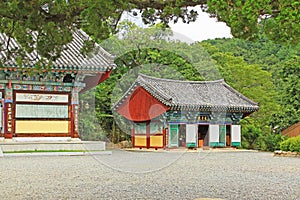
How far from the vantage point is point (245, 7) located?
12.9 feet

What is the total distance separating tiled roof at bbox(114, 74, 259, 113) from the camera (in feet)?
74.7

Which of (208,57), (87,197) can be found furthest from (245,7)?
(208,57)

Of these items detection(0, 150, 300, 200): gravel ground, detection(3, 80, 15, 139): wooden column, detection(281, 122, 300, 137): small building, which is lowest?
detection(0, 150, 300, 200): gravel ground

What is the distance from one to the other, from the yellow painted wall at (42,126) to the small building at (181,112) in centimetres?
631

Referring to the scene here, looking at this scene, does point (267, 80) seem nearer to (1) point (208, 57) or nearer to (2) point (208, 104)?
(1) point (208, 57)

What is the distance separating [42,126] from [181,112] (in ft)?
27.1

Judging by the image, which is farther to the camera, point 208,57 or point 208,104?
point 208,57

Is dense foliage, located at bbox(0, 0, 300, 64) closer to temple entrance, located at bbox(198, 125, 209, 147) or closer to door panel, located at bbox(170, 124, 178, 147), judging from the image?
door panel, located at bbox(170, 124, 178, 147)

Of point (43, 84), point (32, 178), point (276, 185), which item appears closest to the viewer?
point (276, 185)

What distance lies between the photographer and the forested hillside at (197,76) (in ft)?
84.0

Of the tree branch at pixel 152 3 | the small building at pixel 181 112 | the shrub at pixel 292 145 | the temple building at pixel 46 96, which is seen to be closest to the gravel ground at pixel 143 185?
the tree branch at pixel 152 3

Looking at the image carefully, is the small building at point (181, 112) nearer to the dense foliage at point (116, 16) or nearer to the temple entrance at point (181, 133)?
the temple entrance at point (181, 133)

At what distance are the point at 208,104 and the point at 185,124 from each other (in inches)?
57.8

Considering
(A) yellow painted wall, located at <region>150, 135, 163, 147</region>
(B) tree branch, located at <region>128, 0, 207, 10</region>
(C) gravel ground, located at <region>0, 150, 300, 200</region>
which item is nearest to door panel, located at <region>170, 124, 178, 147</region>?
(A) yellow painted wall, located at <region>150, 135, 163, 147</region>
